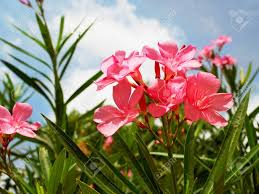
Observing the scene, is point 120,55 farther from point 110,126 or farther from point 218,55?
point 218,55

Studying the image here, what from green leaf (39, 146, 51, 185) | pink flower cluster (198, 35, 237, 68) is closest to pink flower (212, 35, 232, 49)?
pink flower cluster (198, 35, 237, 68)

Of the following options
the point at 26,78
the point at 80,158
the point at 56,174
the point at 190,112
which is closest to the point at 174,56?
the point at 190,112

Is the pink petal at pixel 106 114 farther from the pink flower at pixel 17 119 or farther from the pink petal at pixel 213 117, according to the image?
the pink flower at pixel 17 119

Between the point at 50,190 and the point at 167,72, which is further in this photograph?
the point at 50,190

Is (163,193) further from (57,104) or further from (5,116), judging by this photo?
(57,104)

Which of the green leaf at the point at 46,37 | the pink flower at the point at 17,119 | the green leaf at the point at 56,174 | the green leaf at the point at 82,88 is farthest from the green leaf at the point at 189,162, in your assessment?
the green leaf at the point at 46,37

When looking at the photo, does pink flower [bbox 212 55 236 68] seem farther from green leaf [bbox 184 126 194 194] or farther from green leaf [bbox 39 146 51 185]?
green leaf [bbox 184 126 194 194]

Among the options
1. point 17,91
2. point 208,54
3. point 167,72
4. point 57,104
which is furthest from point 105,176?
point 208,54
